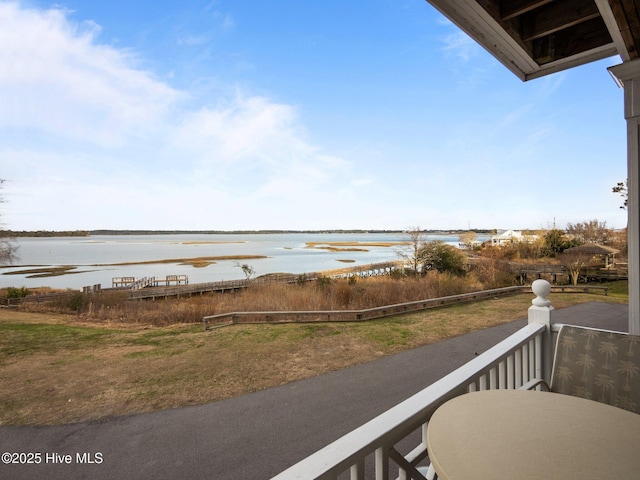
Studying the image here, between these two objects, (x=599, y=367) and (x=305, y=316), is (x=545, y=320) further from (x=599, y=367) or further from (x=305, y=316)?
(x=305, y=316)

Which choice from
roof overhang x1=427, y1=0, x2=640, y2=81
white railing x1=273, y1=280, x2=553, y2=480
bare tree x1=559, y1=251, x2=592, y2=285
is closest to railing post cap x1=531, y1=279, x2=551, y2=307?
white railing x1=273, y1=280, x2=553, y2=480

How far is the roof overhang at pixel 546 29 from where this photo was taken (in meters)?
1.43

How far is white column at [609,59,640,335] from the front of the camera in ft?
6.02

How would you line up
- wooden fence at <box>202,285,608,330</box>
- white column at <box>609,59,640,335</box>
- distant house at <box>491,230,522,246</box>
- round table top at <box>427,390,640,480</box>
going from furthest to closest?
1. distant house at <box>491,230,522,246</box>
2. wooden fence at <box>202,285,608,330</box>
3. white column at <box>609,59,640,335</box>
4. round table top at <box>427,390,640,480</box>

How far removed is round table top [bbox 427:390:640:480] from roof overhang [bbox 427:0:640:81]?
1.65 m

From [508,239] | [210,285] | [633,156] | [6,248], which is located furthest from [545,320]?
[508,239]

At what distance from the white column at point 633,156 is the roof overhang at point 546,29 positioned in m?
0.09

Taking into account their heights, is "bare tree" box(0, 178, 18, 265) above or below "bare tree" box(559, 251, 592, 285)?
above

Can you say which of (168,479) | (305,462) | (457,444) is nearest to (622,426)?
(457,444)

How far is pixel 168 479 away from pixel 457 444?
91.4 inches

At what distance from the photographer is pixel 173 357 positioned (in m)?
4.70

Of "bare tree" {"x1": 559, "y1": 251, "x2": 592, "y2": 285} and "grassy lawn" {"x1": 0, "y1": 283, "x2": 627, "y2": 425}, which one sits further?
"bare tree" {"x1": 559, "y1": 251, "x2": 592, "y2": 285}

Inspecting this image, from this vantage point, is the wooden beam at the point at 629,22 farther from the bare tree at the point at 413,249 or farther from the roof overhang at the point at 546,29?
the bare tree at the point at 413,249

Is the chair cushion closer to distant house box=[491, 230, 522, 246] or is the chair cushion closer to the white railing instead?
the white railing
